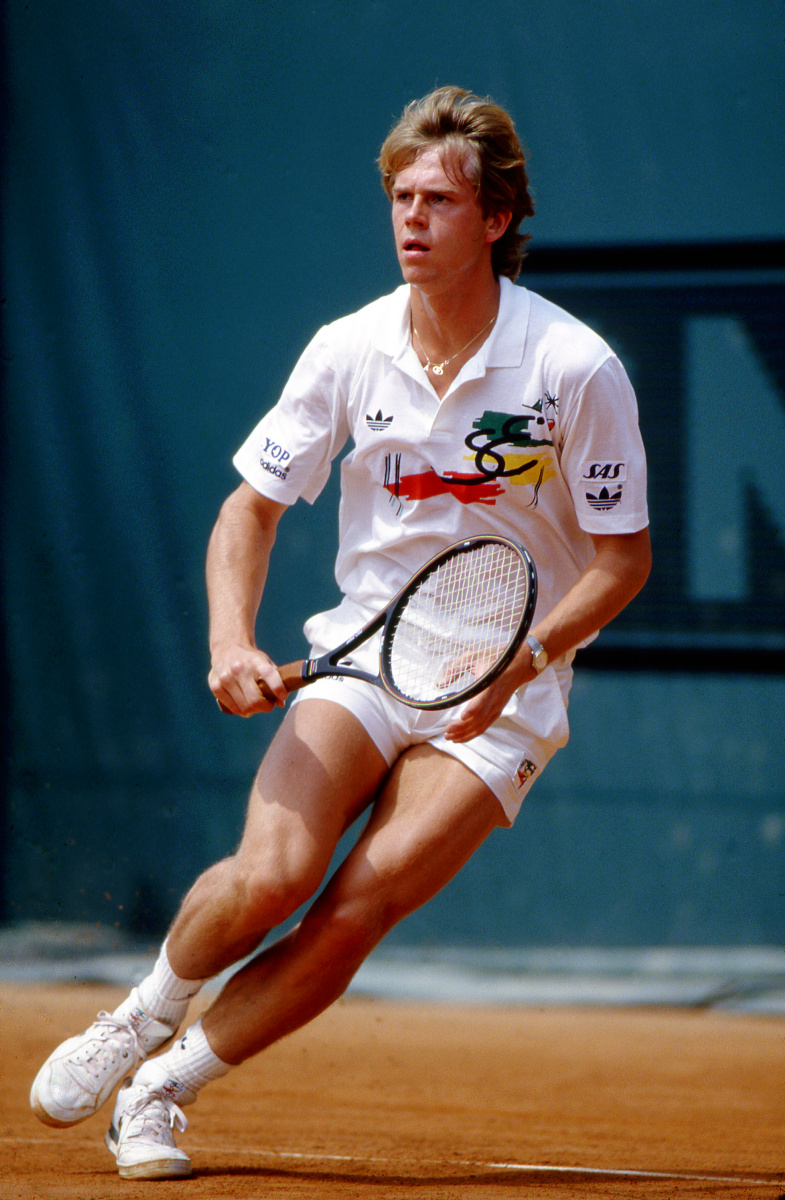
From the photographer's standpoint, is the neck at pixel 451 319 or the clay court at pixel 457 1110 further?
the neck at pixel 451 319

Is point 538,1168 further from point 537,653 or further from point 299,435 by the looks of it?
point 299,435

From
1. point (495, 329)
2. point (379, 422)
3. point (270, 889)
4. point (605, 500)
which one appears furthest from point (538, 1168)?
point (495, 329)

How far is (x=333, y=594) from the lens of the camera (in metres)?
4.67

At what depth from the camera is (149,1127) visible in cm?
210

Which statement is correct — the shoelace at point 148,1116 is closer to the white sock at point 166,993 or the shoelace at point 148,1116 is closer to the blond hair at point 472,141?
the white sock at point 166,993

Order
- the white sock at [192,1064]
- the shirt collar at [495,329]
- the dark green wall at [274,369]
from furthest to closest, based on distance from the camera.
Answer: the dark green wall at [274,369] < the shirt collar at [495,329] < the white sock at [192,1064]

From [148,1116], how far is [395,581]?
3.25ft

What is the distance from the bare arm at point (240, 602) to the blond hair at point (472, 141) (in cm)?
67

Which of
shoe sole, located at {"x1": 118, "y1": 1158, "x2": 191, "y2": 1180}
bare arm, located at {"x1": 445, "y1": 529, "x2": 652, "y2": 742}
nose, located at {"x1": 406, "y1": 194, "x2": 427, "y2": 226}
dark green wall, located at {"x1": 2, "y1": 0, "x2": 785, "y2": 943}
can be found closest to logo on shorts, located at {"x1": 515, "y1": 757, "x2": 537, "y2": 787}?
bare arm, located at {"x1": 445, "y1": 529, "x2": 652, "y2": 742}

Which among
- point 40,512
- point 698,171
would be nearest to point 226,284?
point 40,512

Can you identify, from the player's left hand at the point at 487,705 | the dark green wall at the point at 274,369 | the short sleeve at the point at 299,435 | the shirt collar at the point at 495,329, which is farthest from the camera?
the dark green wall at the point at 274,369

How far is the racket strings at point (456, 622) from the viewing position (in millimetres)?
2072

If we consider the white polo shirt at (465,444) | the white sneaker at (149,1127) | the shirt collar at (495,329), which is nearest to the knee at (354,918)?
the white sneaker at (149,1127)

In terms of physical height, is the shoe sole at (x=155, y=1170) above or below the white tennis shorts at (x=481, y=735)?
below
